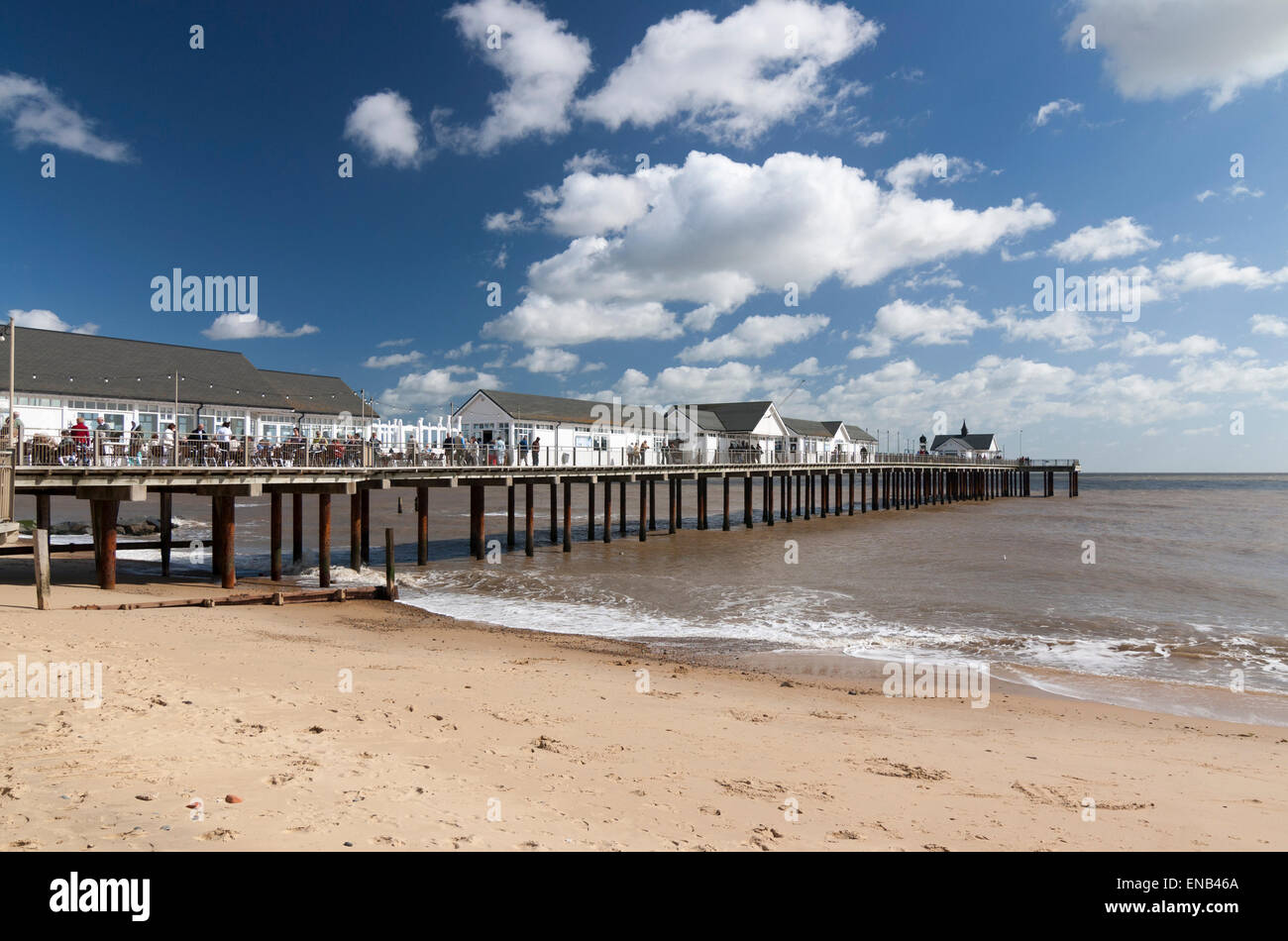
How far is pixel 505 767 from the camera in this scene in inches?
247

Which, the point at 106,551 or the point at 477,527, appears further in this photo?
the point at 477,527

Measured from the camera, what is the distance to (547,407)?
143ft

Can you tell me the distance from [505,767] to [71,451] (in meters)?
15.5

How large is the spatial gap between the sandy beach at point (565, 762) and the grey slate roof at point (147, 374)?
21.1 meters

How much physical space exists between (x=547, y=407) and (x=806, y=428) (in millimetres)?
40042

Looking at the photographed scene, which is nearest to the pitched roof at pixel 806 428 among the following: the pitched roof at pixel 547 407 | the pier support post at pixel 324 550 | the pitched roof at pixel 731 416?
the pitched roof at pixel 731 416

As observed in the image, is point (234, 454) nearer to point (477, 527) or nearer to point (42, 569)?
point (42, 569)

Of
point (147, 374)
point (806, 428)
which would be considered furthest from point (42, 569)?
point (806, 428)

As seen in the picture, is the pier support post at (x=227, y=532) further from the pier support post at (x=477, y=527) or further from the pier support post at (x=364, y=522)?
the pier support post at (x=477, y=527)

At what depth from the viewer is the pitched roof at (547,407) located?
41125 mm

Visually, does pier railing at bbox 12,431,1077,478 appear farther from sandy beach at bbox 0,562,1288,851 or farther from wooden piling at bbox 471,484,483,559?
sandy beach at bbox 0,562,1288,851
